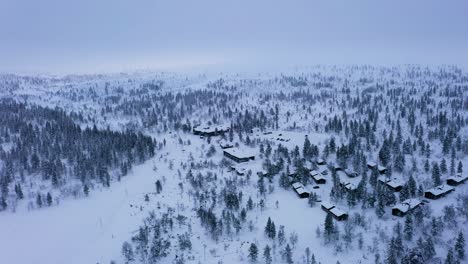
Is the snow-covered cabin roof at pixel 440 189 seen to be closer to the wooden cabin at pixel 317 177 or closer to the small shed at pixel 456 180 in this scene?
the small shed at pixel 456 180

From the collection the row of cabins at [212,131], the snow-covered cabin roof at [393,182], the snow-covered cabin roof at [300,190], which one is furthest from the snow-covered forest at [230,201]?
the row of cabins at [212,131]

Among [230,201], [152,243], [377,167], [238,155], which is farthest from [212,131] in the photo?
[152,243]

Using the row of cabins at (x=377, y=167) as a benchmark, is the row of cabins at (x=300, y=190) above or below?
below

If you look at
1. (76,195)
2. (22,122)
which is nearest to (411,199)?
(76,195)

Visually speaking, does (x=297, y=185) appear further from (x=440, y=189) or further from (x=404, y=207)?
(x=440, y=189)

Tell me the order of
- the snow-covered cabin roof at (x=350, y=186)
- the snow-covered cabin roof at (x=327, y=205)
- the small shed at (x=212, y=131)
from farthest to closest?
the small shed at (x=212, y=131), the snow-covered cabin roof at (x=350, y=186), the snow-covered cabin roof at (x=327, y=205)

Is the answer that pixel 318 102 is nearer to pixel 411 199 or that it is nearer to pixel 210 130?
pixel 210 130
